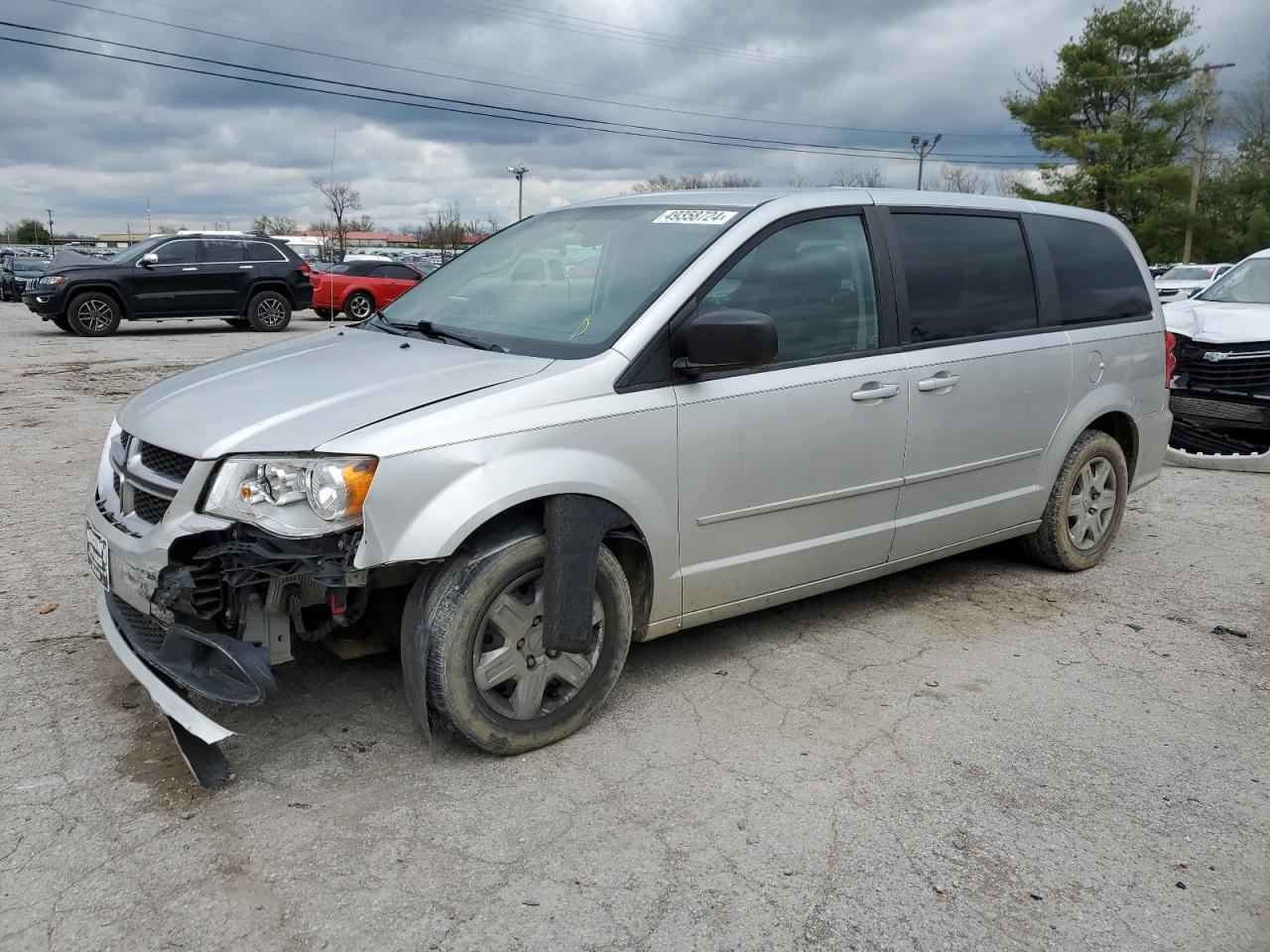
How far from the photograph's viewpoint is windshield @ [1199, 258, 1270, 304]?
29.9 feet

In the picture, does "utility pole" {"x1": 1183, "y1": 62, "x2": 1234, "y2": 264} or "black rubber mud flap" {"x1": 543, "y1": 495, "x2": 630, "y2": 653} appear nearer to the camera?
"black rubber mud flap" {"x1": 543, "y1": 495, "x2": 630, "y2": 653}

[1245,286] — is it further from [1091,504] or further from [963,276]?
[963,276]

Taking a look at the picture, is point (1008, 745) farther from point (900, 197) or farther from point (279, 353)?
point (279, 353)

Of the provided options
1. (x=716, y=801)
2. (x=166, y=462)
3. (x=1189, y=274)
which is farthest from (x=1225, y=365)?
(x=1189, y=274)

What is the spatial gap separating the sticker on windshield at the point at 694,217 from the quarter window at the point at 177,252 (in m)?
16.3

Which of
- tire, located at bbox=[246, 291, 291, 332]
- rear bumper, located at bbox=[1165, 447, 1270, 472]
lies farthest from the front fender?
tire, located at bbox=[246, 291, 291, 332]

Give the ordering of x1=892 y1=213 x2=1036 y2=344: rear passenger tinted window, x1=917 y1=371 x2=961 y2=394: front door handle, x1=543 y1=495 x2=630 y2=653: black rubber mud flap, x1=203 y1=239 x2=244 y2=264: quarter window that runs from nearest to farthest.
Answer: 1. x1=543 y1=495 x2=630 y2=653: black rubber mud flap
2. x1=917 y1=371 x2=961 y2=394: front door handle
3. x1=892 y1=213 x2=1036 y2=344: rear passenger tinted window
4. x1=203 y1=239 x2=244 y2=264: quarter window

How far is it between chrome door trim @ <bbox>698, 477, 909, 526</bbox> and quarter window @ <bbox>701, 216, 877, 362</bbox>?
0.53m

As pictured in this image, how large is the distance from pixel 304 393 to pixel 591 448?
0.93 meters

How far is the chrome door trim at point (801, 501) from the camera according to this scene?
3699 millimetres

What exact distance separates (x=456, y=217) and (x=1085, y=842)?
8926cm

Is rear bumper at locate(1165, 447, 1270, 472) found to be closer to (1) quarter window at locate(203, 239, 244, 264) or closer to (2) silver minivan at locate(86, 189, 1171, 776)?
(2) silver minivan at locate(86, 189, 1171, 776)

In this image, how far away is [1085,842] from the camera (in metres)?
2.95

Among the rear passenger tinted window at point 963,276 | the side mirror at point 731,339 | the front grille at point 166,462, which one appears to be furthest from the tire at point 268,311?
the side mirror at point 731,339
